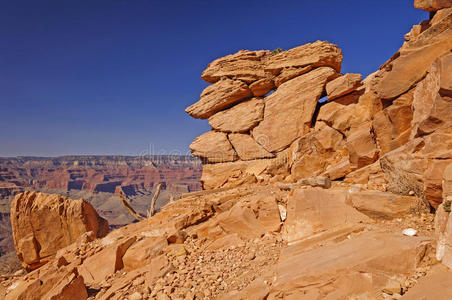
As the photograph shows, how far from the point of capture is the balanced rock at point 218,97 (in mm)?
21250

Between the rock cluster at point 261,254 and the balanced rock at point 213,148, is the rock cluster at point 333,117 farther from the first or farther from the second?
the rock cluster at point 261,254

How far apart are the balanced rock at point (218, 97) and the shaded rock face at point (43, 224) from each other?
1164cm

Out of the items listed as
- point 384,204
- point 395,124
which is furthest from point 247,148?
point 384,204

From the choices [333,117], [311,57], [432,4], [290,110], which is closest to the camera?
[432,4]

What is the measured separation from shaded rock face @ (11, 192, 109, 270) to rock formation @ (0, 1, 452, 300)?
361 centimetres

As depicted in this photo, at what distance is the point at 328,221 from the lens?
29.4 ft

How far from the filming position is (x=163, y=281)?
837cm

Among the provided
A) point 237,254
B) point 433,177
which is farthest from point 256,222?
point 433,177

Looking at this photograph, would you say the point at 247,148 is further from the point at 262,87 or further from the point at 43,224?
the point at 43,224

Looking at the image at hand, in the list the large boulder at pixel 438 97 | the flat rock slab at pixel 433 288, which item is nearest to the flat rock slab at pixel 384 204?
the large boulder at pixel 438 97

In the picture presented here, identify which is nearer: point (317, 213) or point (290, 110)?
point (317, 213)

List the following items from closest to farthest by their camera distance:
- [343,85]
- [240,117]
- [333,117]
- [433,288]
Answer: [433,288] < [333,117] < [343,85] < [240,117]

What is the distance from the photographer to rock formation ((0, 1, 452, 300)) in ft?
18.8

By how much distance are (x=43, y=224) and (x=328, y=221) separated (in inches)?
690
